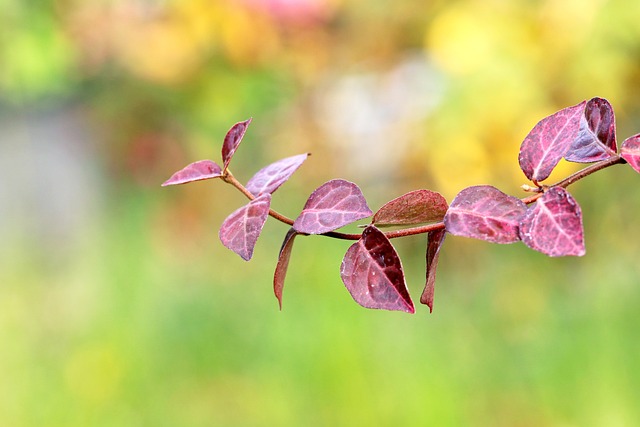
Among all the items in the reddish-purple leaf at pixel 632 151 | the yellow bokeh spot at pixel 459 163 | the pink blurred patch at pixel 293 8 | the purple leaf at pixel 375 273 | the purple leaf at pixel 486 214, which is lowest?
the purple leaf at pixel 375 273

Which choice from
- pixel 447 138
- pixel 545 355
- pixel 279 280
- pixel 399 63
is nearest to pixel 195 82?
pixel 399 63

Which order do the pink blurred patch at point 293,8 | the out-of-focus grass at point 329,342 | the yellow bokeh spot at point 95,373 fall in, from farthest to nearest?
the pink blurred patch at point 293,8 → the yellow bokeh spot at point 95,373 → the out-of-focus grass at point 329,342

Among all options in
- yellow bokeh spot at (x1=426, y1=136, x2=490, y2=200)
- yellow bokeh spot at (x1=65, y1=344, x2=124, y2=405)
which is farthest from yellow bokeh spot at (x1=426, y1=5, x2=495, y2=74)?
yellow bokeh spot at (x1=65, y1=344, x2=124, y2=405)

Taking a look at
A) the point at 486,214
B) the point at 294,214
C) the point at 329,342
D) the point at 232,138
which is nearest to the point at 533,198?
the point at 486,214

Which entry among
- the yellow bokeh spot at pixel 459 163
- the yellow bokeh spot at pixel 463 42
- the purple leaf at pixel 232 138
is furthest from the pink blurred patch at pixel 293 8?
the purple leaf at pixel 232 138

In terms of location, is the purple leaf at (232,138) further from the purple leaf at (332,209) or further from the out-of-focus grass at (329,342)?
the out-of-focus grass at (329,342)

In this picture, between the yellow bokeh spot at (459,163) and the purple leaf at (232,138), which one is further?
the yellow bokeh spot at (459,163)

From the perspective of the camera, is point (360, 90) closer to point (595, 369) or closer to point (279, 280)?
point (595, 369)

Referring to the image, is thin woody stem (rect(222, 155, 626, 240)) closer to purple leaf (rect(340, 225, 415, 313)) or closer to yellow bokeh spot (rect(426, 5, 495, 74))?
purple leaf (rect(340, 225, 415, 313))

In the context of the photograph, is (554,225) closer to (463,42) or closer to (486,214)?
(486,214)
